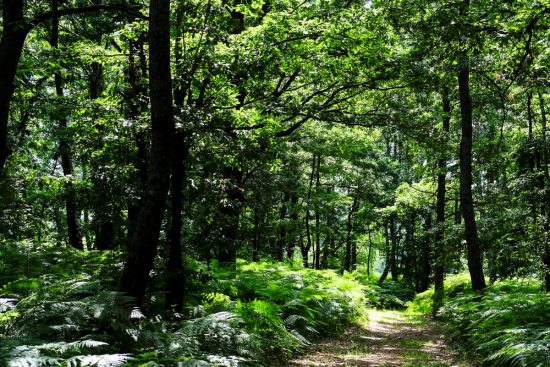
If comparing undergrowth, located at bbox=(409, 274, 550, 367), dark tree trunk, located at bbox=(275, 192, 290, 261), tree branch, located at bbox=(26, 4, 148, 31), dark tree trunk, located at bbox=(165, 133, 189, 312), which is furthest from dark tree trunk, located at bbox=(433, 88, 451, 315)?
tree branch, located at bbox=(26, 4, 148, 31)

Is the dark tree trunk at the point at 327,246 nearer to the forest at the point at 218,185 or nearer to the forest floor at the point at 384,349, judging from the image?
the forest at the point at 218,185

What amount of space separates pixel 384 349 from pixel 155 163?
585 cm

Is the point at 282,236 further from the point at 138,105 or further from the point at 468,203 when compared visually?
the point at 138,105

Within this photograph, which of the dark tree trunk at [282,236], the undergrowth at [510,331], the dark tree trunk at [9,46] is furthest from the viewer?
the dark tree trunk at [282,236]

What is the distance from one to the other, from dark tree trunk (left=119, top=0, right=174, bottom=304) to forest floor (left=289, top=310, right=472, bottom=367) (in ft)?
9.28

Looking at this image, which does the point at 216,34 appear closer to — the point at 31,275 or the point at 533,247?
the point at 31,275

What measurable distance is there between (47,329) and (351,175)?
2021 cm

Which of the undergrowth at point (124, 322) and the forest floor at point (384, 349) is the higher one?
the undergrowth at point (124, 322)

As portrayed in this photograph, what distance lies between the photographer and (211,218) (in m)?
7.52

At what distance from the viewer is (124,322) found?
176 inches

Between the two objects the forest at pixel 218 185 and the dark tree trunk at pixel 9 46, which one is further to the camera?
the dark tree trunk at pixel 9 46

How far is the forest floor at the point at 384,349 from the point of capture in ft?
22.5

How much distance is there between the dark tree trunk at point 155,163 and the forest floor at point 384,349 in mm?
2827

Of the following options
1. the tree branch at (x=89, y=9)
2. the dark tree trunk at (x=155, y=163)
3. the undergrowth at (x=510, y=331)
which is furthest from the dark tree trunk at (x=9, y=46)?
the undergrowth at (x=510, y=331)
